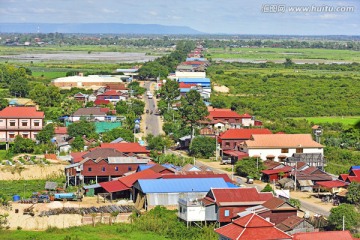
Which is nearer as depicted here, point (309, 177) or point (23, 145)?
point (309, 177)

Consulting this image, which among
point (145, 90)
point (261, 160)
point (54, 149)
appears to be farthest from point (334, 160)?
point (145, 90)

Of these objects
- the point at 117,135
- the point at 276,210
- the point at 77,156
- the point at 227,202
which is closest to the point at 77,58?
the point at 117,135

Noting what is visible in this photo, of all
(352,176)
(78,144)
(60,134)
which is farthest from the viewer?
(60,134)

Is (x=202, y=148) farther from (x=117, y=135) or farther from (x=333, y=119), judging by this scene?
(x=333, y=119)

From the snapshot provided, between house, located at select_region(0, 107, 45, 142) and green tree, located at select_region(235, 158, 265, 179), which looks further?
house, located at select_region(0, 107, 45, 142)

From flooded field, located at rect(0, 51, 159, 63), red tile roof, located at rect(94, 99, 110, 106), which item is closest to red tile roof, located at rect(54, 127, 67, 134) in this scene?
red tile roof, located at rect(94, 99, 110, 106)

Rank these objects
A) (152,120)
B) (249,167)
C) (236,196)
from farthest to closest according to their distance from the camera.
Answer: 1. (152,120)
2. (249,167)
3. (236,196)

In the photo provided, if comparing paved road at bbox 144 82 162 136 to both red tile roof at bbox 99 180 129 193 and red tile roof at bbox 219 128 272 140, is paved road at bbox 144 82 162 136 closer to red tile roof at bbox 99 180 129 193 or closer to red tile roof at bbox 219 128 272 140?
red tile roof at bbox 219 128 272 140

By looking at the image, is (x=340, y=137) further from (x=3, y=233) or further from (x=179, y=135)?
(x=3, y=233)
